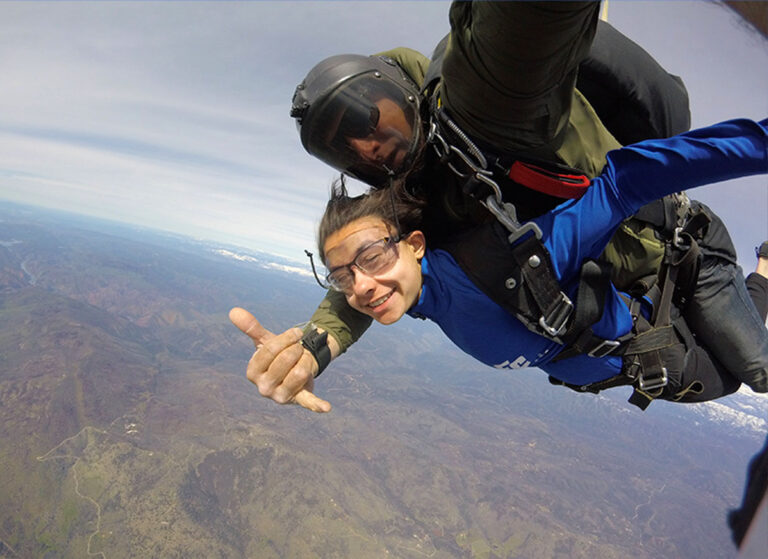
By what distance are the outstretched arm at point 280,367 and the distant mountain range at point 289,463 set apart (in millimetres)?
67894

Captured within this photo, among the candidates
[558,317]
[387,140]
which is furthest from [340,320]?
[558,317]

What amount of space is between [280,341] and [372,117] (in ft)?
3.55

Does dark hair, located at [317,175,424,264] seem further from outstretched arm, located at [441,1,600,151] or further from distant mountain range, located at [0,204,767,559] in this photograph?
distant mountain range, located at [0,204,767,559]

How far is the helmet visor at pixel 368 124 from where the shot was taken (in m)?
1.77

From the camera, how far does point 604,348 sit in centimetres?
219

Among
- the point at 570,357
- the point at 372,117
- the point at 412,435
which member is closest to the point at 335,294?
the point at 372,117

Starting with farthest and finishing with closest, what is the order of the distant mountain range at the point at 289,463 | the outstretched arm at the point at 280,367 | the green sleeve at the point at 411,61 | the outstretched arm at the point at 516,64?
the distant mountain range at the point at 289,463
the green sleeve at the point at 411,61
the outstretched arm at the point at 280,367
the outstretched arm at the point at 516,64

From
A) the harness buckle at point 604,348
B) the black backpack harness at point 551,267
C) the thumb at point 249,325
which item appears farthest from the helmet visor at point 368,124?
the harness buckle at point 604,348

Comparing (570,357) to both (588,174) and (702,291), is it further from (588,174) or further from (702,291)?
(588,174)

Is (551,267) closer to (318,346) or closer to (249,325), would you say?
(318,346)

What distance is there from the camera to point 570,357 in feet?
7.83

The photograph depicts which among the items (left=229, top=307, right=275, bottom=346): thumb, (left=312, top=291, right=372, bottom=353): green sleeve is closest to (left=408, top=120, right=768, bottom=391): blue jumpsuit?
(left=312, top=291, right=372, bottom=353): green sleeve

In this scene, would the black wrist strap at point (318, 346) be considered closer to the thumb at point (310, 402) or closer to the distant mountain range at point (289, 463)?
the thumb at point (310, 402)

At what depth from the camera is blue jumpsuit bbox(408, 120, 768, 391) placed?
1.42 meters
